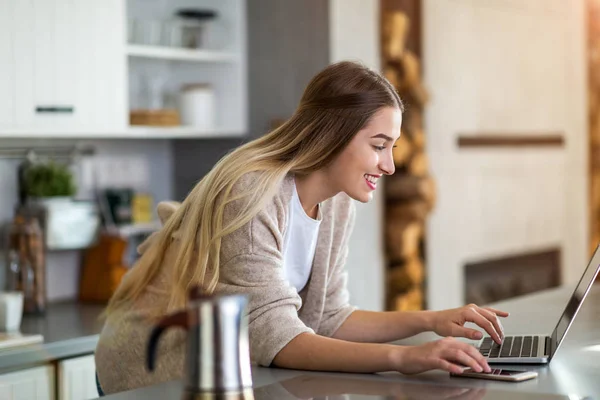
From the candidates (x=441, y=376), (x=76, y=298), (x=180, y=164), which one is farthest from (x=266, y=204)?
(x=180, y=164)

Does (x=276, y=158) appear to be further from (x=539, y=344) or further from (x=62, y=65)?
(x=62, y=65)

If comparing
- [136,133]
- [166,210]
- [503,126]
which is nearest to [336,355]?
[166,210]

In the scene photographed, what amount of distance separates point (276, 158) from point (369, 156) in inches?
7.8

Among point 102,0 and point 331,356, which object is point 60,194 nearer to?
point 102,0

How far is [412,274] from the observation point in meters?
4.04

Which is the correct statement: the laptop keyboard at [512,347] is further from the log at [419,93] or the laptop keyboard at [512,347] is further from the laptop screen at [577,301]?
the log at [419,93]

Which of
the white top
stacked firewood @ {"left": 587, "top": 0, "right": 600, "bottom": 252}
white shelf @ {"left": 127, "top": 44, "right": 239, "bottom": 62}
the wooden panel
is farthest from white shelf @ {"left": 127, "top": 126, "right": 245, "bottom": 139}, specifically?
stacked firewood @ {"left": 587, "top": 0, "right": 600, "bottom": 252}

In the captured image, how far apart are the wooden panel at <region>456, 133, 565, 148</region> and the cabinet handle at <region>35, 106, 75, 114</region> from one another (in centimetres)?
190

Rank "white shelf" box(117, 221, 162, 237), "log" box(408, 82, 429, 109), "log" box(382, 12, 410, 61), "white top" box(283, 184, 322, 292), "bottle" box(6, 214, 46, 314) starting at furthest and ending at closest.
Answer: "log" box(408, 82, 429, 109)
"log" box(382, 12, 410, 61)
"white shelf" box(117, 221, 162, 237)
"bottle" box(6, 214, 46, 314)
"white top" box(283, 184, 322, 292)

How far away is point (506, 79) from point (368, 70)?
2.83 m

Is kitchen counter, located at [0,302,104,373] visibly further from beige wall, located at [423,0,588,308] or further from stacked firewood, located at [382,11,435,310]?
beige wall, located at [423,0,588,308]

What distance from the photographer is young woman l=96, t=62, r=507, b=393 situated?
178 centimetres

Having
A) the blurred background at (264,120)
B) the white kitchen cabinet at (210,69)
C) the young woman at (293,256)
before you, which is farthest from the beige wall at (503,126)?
the young woman at (293,256)

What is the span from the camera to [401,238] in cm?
388
